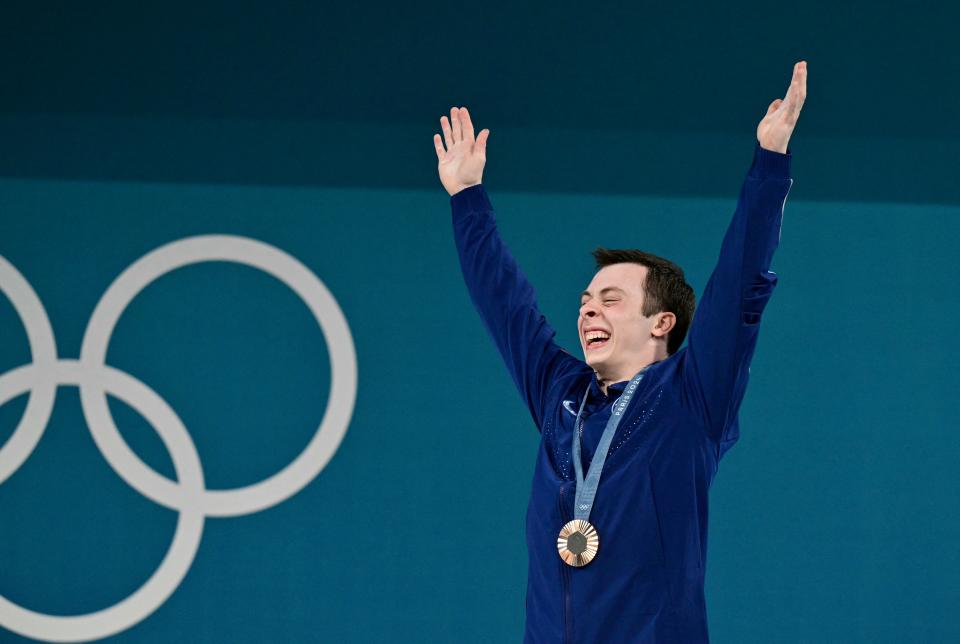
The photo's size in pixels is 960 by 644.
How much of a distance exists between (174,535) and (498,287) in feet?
6.17

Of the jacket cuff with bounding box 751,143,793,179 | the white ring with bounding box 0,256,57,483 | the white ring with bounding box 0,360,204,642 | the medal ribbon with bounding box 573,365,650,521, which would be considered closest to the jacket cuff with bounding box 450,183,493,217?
the medal ribbon with bounding box 573,365,650,521

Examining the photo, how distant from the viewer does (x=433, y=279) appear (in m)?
3.96

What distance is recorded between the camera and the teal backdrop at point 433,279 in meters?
3.85

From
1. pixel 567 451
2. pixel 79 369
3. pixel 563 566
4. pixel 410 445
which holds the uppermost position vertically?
pixel 79 369

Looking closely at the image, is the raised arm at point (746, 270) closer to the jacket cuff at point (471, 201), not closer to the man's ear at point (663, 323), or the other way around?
the man's ear at point (663, 323)

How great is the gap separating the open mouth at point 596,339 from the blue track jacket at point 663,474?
0.38 ft

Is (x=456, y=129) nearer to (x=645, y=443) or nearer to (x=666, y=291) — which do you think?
(x=666, y=291)

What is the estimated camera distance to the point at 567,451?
228cm

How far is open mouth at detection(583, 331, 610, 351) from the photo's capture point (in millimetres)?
2406

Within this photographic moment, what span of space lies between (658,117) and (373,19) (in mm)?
1109

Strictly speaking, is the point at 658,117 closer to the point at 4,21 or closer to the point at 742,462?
the point at 742,462

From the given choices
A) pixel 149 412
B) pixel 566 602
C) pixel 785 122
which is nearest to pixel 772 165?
pixel 785 122

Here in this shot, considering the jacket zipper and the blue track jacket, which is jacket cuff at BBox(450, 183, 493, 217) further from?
the jacket zipper

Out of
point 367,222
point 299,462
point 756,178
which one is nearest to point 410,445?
point 299,462
